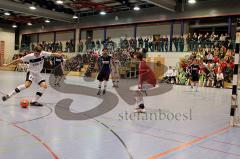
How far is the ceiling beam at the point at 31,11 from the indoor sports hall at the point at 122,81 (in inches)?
3.7

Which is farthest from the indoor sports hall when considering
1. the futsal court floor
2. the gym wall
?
the gym wall

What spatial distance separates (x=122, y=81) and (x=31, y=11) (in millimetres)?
13152

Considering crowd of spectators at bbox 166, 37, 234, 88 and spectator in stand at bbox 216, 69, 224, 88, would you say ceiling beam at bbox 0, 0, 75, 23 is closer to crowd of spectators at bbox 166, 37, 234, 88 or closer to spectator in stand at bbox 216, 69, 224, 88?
crowd of spectators at bbox 166, 37, 234, 88

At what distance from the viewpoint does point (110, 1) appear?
82.5 ft

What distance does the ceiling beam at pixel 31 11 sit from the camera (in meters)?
24.8

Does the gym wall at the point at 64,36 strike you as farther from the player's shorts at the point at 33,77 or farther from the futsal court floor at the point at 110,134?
the futsal court floor at the point at 110,134

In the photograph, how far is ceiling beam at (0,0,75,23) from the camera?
81.3ft

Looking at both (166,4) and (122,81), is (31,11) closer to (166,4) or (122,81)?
(122,81)

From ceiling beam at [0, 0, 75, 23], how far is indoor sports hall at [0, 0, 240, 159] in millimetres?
94

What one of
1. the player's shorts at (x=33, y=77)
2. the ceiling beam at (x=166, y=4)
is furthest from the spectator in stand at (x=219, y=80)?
the player's shorts at (x=33, y=77)

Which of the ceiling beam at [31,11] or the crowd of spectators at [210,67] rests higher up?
the ceiling beam at [31,11]

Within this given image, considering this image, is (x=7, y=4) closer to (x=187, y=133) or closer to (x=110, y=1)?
(x=110, y=1)

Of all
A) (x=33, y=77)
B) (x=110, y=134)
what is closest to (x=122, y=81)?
(x=33, y=77)

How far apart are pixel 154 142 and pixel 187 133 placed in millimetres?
1069
